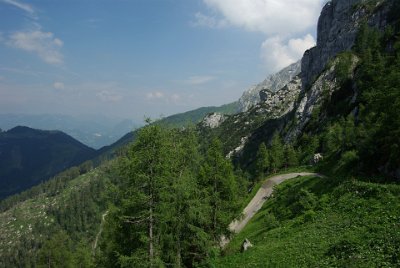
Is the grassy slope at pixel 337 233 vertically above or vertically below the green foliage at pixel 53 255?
above

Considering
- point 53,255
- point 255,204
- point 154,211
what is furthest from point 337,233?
point 53,255

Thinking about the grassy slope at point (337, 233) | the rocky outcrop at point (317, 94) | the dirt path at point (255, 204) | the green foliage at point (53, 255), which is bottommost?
the green foliage at point (53, 255)

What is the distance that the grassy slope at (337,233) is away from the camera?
1766 cm

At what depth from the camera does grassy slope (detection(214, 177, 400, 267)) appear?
A: 695 inches

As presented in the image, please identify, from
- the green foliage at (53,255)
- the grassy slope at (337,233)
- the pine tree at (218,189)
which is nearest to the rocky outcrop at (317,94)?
the green foliage at (53,255)

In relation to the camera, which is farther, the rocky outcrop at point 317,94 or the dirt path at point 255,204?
the rocky outcrop at point 317,94

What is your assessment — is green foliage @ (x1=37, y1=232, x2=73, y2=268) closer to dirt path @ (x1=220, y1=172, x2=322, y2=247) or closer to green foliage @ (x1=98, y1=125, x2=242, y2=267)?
dirt path @ (x1=220, y1=172, x2=322, y2=247)

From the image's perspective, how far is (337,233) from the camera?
22.4m

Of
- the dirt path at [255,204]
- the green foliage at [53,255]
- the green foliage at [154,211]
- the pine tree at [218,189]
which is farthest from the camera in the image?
the green foliage at [53,255]

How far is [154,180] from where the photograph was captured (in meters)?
25.0

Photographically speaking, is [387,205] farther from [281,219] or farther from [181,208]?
[181,208]

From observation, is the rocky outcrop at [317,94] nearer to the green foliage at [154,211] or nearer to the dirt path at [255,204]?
the dirt path at [255,204]

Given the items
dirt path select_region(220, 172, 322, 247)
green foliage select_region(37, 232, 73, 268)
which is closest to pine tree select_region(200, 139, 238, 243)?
dirt path select_region(220, 172, 322, 247)

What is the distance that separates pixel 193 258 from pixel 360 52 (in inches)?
4838
